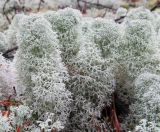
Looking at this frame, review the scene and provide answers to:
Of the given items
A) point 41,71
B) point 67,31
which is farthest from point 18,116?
point 67,31

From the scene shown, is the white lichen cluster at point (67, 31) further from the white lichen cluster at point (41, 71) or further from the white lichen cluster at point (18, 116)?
the white lichen cluster at point (18, 116)

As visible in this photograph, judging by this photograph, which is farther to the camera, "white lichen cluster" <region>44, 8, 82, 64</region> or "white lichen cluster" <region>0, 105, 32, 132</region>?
"white lichen cluster" <region>44, 8, 82, 64</region>

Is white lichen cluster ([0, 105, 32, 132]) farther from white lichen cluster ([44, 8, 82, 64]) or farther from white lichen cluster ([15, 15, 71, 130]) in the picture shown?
white lichen cluster ([44, 8, 82, 64])

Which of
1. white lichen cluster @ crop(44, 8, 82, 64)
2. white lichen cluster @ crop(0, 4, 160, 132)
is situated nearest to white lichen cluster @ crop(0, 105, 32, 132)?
white lichen cluster @ crop(0, 4, 160, 132)

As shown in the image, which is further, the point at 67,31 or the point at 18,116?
the point at 67,31

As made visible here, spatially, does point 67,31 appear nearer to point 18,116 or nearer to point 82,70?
point 82,70

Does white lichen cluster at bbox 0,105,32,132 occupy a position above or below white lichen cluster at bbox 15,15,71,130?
below

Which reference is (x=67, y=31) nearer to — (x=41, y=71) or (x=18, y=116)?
(x=41, y=71)

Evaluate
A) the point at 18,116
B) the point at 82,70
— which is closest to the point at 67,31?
the point at 82,70

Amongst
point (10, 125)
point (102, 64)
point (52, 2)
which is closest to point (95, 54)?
point (102, 64)

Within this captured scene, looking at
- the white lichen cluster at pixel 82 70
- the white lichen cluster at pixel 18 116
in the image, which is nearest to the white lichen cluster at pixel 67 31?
the white lichen cluster at pixel 82 70

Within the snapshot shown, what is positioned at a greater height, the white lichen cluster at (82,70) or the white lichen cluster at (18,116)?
the white lichen cluster at (82,70)

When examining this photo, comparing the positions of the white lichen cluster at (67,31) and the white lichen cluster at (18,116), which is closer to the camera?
the white lichen cluster at (18,116)

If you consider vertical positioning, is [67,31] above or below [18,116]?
above
